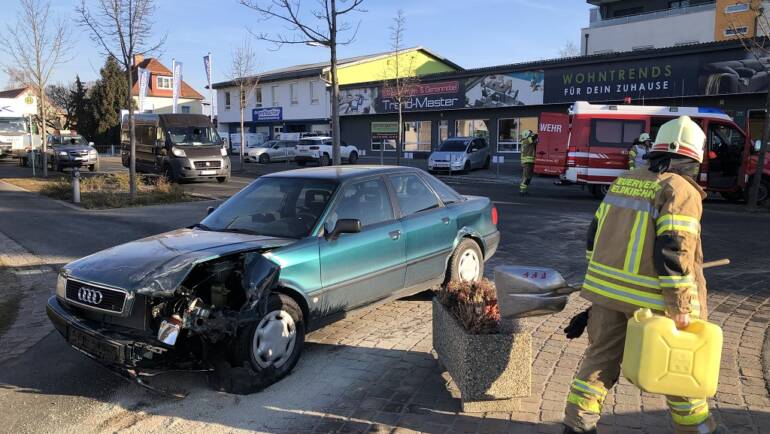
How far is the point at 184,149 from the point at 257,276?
16.6 m

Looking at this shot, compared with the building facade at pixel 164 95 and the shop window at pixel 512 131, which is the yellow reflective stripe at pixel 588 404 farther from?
the building facade at pixel 164 95

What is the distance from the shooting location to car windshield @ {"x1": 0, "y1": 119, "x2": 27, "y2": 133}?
30.5 m

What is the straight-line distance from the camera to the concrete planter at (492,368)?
11.6 feet

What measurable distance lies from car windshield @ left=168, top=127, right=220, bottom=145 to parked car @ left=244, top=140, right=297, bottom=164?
43.6ft

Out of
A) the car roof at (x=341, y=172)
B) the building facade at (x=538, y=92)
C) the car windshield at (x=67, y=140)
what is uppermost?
the building facade at (x=538, y=92)

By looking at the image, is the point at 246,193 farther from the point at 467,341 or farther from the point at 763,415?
the point at 763,415

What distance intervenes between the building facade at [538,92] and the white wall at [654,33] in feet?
57.7

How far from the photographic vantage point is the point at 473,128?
30703 millimetres

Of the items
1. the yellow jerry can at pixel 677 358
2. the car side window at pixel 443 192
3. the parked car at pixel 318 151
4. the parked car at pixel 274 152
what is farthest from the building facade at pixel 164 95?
the yellow jerry can at pixel 677 358

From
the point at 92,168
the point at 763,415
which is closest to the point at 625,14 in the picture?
the point at 92,168

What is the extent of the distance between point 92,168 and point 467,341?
27.9m

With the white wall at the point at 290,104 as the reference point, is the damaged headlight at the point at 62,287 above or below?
below

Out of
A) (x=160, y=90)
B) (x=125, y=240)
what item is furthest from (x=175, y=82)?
(x=160, y=90)

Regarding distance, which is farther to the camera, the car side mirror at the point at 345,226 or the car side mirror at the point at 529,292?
the car side mirror at the point at 345,226
